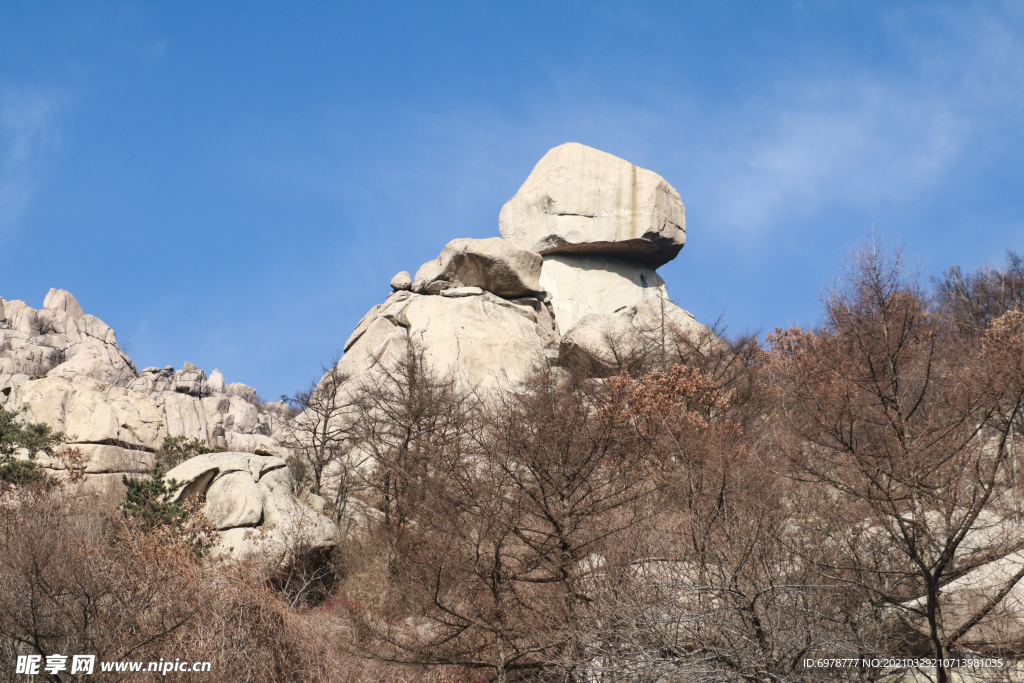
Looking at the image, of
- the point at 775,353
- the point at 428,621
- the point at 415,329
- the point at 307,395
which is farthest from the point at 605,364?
the point at 428,621

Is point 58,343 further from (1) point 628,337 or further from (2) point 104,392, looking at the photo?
(1) point 628,337

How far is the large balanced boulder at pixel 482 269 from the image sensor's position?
30.5m

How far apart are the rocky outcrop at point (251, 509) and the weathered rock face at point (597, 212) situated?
1968cm

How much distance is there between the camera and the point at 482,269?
100 ft

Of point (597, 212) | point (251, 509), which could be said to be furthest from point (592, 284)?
point (251, 509)

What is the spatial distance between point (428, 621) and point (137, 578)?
4.54m

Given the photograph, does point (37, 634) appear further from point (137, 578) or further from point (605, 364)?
point (605, 364)

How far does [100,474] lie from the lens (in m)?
25.4

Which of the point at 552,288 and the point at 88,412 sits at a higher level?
the point at 552,288

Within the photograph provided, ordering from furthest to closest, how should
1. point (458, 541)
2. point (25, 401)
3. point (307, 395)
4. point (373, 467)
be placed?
point (25, 401) → point (307, 395) → point (373, 467) → point (458, 541)

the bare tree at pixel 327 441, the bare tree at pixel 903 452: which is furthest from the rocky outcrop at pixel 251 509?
the bare tree at pixel 903 452

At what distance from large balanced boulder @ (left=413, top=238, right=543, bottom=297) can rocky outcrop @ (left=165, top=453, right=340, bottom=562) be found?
12.8 m

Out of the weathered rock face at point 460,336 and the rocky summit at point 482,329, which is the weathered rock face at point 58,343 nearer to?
the rocky summit at point 482,329

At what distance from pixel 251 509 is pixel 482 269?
49.7 feet
